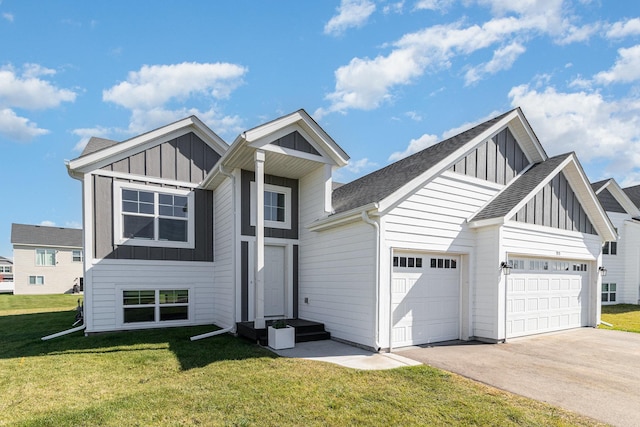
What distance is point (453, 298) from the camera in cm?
869

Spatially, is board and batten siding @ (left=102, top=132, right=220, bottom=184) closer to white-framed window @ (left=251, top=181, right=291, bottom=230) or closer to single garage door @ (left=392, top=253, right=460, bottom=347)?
white-framed window @ (left=251, top=181, right=291, bottom=230)

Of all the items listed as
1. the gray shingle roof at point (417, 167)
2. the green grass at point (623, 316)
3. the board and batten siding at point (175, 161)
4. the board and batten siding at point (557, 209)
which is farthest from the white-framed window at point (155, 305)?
the green grass at point (623, 316)

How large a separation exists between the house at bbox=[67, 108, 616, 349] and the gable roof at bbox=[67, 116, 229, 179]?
4 cm

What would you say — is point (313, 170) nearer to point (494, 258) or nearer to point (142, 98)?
point (494, 258)

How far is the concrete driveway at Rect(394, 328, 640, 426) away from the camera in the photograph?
4.59 m

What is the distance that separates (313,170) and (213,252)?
439 cm

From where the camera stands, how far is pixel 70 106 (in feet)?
35.1

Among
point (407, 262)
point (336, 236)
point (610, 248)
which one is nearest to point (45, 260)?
point (336, 236)

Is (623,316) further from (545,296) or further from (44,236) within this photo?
(44,236)

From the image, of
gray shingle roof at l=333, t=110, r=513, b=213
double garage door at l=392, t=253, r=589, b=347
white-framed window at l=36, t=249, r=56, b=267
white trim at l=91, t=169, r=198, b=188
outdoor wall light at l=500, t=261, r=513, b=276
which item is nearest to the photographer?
double garage door at l=392, t=253, r=589, b=347

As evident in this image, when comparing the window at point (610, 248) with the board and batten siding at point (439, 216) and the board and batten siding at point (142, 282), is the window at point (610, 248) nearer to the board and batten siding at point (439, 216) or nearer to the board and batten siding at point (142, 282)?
the board and batten siding at point (439, 216)

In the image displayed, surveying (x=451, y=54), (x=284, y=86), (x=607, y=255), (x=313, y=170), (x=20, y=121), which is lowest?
(x=607, y=255)

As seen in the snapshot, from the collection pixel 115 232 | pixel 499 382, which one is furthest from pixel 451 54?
pixel 115 232

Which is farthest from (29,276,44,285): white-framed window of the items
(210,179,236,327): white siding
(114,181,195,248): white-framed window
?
(210,179,236,327): white siding
